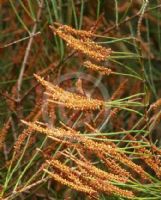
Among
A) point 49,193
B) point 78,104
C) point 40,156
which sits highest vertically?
point 78,104

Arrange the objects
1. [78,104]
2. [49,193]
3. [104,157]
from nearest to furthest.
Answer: [78,104] < [104,157] < [49,193]

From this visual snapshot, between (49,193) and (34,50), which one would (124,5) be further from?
(49,193)

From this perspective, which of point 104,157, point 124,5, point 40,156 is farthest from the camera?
point 124,5

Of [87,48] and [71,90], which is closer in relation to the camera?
[87,48]

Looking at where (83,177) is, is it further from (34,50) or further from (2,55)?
(2,55)

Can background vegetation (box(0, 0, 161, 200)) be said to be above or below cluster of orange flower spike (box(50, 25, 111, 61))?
below

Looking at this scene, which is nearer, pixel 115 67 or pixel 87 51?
pixel 87 51

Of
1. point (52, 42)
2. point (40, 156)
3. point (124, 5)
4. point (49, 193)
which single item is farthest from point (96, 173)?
point (124, 5)

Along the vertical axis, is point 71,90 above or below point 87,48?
below

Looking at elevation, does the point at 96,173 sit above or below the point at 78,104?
below

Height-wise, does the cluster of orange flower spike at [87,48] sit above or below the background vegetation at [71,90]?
above
